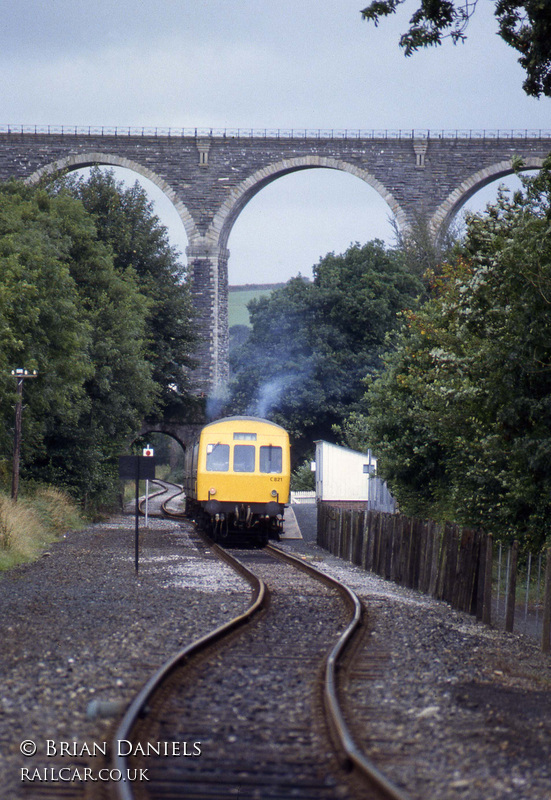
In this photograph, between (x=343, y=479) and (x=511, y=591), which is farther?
(x=343, y=479)

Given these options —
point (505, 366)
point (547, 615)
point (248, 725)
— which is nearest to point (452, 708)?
point (248, 725)

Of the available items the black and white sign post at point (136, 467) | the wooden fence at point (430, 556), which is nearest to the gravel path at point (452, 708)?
the wooden fence at point (430, 556)

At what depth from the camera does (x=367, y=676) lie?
8031mm

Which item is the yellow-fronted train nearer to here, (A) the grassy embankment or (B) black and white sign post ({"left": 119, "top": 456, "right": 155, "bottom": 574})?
(A) the grassy embankment

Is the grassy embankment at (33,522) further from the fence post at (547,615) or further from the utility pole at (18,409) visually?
→ the fence post at (547,615)

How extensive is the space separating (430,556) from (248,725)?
10.4 m

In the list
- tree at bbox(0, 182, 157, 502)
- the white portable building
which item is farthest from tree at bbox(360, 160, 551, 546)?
the white portable building

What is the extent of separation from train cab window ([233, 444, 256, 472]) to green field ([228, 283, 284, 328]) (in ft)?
395

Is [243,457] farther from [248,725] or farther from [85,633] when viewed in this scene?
[248,725]

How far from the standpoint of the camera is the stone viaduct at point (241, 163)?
187 feet

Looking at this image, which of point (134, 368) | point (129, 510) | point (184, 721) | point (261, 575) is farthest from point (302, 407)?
point (184, 721)

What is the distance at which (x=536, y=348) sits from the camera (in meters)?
11.2

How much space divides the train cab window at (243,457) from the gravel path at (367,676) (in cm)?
854

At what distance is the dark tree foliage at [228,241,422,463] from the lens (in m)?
52.8
